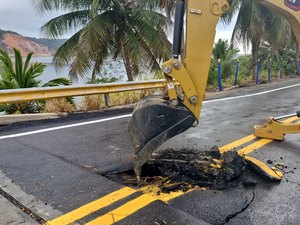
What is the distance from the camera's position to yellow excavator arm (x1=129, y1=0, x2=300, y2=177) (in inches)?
127

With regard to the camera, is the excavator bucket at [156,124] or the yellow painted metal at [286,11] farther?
the yellow painted metal at [286,11]

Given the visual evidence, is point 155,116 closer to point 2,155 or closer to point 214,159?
point 214,159

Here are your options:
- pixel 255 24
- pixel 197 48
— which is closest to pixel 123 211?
pixel 197 48

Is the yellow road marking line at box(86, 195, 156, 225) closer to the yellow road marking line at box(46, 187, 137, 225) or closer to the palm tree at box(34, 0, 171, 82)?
the yellow road marking line at box(46, 187, 137, 225)

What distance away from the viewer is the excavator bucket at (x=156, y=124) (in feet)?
10.5

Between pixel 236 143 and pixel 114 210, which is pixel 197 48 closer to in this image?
pixel 114 210

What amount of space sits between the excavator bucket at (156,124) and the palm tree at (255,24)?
1458 cm

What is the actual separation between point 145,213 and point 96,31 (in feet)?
33.5

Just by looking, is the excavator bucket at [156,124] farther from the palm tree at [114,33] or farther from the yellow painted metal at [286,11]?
the palm tree at [114,33]

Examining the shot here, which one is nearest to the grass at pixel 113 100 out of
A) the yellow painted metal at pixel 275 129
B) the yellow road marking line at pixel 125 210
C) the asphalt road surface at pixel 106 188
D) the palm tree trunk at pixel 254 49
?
the asphalt road surface at pixel 106 188

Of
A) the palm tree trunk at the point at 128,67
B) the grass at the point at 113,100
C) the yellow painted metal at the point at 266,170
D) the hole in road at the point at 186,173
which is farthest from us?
the palm tree trunk at the point at 128,67

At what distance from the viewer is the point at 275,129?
5.16 metres

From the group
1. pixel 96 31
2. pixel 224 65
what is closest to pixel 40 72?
pixel 96 31

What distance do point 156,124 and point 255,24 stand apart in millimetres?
15235
